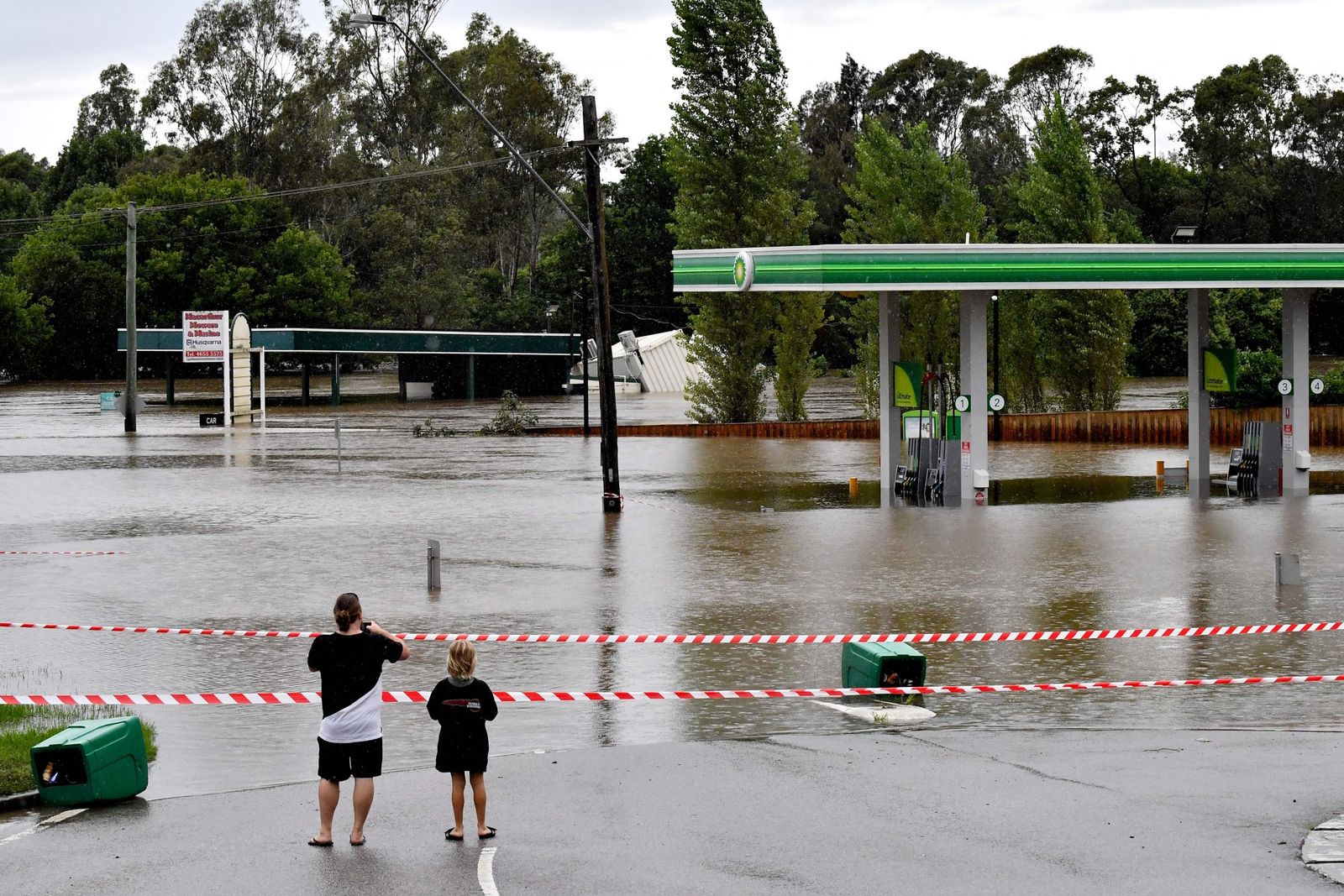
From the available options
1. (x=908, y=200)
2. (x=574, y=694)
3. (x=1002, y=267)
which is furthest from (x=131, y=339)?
Answer: (x=574, y=694)

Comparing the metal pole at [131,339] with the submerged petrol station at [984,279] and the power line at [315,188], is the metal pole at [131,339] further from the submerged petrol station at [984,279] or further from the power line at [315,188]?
the power line at [315,188]

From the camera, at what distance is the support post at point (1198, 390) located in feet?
106

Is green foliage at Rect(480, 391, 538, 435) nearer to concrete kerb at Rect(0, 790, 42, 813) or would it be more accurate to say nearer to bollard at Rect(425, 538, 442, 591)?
bollard at Rect(425, 538, 442, 591)

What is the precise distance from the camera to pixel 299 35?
96.5 meters

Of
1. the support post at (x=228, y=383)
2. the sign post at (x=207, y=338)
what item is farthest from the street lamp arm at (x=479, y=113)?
the sign post at (x=207, y=338)

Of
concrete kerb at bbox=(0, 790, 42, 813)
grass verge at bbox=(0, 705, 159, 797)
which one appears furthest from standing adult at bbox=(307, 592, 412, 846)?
grass verge at bbox=(0, 705, 159, 797)

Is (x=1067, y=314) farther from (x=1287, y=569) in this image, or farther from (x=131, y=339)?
(x=1287, y=569)

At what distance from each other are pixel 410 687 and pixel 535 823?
4464 millimetres

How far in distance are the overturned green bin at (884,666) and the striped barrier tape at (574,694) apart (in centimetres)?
6

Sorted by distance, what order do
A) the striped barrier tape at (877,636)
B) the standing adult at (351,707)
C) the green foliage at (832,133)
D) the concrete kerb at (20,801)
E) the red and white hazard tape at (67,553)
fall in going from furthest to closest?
the green foliage at (832,133) < the red and white hazard tape at (67,553) < the striped barrier tape at (877,636) < the concrete kerb at (20,801) < the standing adult at (351,707)

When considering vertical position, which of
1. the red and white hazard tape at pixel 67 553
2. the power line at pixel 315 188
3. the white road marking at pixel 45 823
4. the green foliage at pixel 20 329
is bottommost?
the white road marking at pixel 45 823

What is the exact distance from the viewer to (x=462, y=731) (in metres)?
8.88

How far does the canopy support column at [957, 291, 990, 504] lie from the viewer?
97.9ft

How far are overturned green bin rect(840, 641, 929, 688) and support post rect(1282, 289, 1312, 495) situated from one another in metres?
21.0
